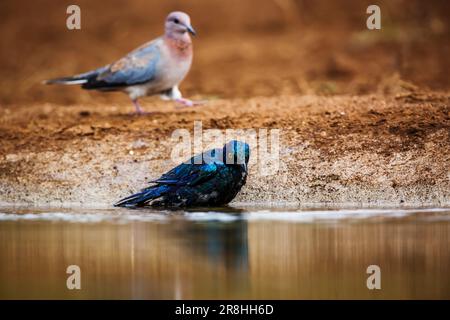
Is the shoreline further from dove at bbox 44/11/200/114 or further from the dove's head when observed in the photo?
the dove's head

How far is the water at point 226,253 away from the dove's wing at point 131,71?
2424 mm

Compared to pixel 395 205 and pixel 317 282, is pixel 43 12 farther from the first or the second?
pixel 317 282

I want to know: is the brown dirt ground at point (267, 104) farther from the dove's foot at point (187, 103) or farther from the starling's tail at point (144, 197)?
the starling's tail at point (144, 197)

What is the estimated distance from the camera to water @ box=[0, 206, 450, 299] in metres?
6.50

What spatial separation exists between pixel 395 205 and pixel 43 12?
11635 mm

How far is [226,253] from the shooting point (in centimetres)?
737

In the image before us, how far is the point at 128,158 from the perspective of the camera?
1032 cm

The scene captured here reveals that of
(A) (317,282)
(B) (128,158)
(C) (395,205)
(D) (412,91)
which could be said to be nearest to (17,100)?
(B) (128,158)

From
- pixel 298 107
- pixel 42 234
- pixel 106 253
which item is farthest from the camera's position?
pixel 298 107

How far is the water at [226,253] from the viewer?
21.3ft

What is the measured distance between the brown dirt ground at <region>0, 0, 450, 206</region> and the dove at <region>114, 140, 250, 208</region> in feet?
1.66

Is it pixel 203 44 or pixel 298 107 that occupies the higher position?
pixel 203 44
